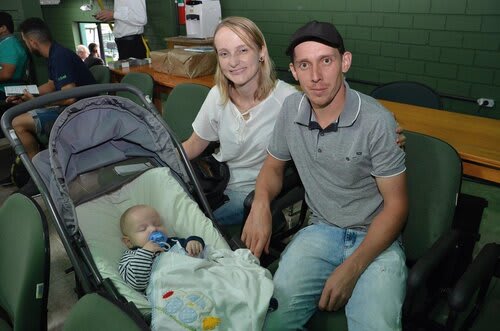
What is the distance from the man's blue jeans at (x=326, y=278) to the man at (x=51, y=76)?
9.15ft

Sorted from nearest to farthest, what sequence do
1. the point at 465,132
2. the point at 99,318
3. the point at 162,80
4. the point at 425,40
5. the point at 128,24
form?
the point at 99,318 → the point at 465,132 → the point at 162,80 → the point at 425,40 → the point at 128,24

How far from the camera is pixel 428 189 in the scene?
1.55 meters

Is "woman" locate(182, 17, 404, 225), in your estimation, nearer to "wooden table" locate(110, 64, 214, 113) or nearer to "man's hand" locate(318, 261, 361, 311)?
"man's hand" locate(318, 261, 361, 311)

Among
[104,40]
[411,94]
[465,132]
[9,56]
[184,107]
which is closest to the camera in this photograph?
[465,132]

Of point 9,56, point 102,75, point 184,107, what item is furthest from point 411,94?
point 9,56

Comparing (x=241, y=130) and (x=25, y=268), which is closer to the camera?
(x=25, y=268)

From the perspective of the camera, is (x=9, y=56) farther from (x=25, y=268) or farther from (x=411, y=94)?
(x=411, y=94)

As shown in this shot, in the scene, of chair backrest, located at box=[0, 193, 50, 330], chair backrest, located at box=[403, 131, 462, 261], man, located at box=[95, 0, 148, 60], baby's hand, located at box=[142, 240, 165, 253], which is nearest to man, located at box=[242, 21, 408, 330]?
chair backrest, located at box=[403, 131, 462, 261]

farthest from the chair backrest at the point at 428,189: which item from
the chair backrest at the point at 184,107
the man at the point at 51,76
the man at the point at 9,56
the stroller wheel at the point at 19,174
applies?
the man at the point at 9,56

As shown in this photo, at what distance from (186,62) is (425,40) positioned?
234cm

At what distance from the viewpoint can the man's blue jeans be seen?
52.6 inches

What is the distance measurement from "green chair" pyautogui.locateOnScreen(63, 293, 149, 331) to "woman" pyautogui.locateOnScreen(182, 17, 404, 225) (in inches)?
40.0

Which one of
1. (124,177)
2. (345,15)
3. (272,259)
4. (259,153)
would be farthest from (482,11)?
(124,177)

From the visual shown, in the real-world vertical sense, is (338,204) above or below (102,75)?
below
